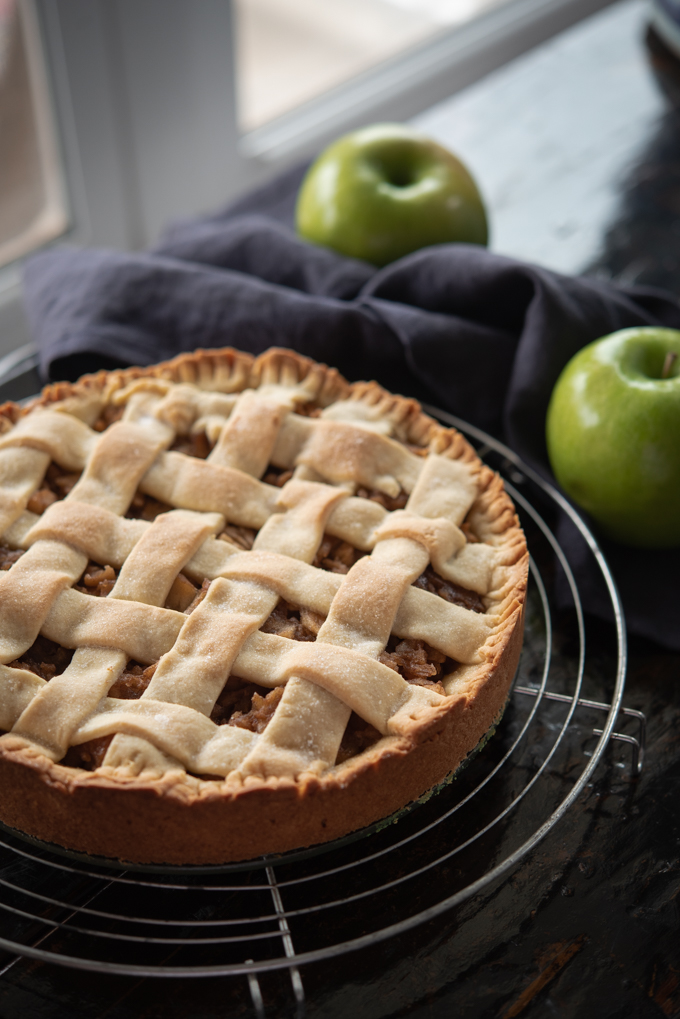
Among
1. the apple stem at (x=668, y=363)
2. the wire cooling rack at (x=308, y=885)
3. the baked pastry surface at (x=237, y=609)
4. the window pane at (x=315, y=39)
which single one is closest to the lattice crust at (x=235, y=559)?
the baked pastry surface at (x=237, y=609)

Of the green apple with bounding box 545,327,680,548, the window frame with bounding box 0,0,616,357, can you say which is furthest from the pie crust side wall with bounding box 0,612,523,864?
the window frame with bounding box 0,0,616,357

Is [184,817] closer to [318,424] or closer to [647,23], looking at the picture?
[318,424]

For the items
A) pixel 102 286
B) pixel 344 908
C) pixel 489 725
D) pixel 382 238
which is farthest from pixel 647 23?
pixel 344 908

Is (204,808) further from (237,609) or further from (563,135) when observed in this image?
(563,135)

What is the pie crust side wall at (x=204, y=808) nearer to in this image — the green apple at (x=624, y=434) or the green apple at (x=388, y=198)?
the green apple at (x=624, y=434)

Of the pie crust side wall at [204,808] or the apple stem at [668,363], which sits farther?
the apple stem at [668,363]

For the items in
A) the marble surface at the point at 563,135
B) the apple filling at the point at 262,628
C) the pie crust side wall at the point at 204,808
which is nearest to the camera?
the pie crust side wall at the point at 204,808
